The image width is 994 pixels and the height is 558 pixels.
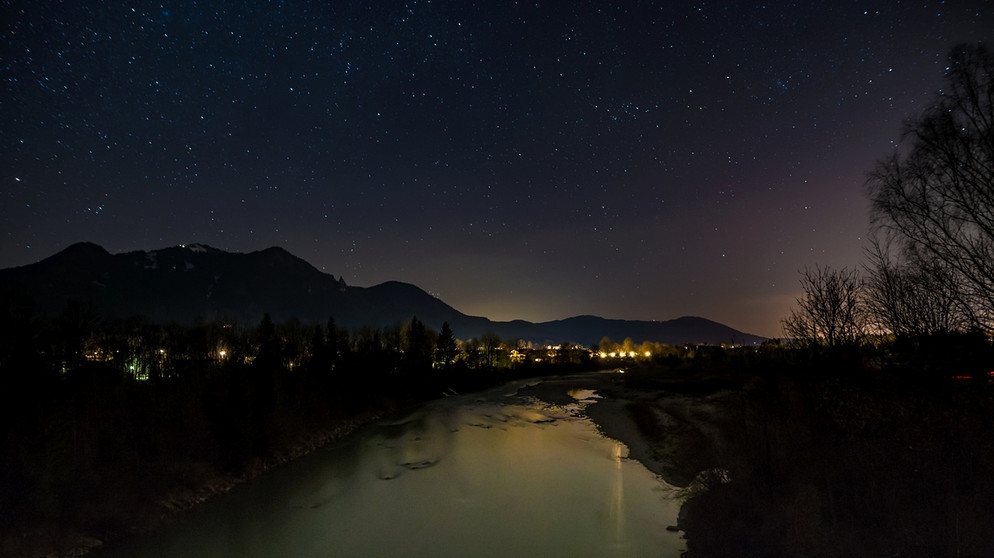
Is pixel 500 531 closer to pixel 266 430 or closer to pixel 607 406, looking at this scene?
pixel 266 430

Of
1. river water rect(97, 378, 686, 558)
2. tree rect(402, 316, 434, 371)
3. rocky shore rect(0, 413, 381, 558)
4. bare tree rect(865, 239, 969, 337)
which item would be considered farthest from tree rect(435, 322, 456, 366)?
bare tree rect(865, 239, 969, 337)

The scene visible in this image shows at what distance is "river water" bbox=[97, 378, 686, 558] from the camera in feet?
48.1

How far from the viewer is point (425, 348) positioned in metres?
101

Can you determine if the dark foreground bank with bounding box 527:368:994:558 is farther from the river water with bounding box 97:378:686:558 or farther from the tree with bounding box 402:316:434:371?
the tree with bounding box 402:316:434:371

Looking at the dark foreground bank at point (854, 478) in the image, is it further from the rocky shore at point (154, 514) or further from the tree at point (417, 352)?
the tree at point (417, 352)

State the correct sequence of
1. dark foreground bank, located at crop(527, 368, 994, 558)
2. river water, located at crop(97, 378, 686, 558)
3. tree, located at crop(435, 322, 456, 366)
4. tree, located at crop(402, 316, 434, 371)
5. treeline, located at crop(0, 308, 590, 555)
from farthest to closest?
tree, located at crop(435, 322, 456, 366) → tree, located at crop(402, 316, 434, 371) → river water, located at crop(97, 378, 686, 558) → treeline, located at crop(0, 308, 590, 555) → dark foreground bank, located at crop(527, 368, 994, 558)

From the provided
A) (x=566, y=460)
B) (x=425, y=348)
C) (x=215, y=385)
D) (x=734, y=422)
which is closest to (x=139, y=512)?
(x=215, y=385)

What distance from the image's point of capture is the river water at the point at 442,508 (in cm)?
1466

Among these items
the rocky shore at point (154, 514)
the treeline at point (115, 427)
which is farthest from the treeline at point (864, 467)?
the treeline at point (115, 427)

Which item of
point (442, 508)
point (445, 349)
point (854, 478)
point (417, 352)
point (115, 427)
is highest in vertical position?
point (445, 349)

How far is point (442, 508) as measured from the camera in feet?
61.6

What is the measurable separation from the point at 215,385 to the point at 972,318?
35.9 metres

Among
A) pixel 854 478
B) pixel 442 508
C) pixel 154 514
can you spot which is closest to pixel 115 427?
pixel 154 514

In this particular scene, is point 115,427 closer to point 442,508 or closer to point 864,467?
point 442,508
